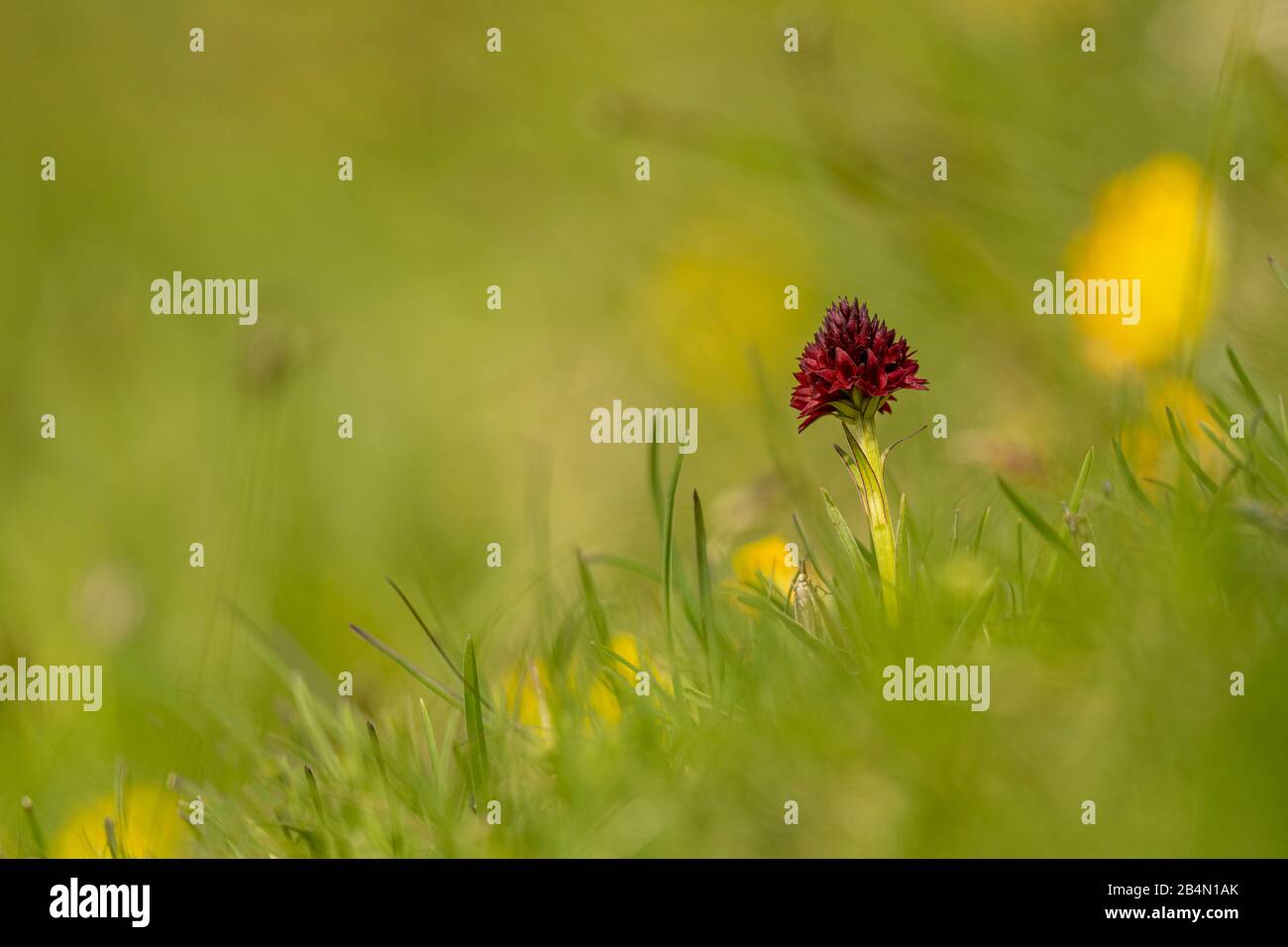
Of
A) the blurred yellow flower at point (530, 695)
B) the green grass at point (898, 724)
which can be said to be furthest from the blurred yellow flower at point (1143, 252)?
the blurred yellow flower at point (530, 695)

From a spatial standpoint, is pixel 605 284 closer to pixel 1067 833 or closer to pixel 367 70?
pixel 367 70

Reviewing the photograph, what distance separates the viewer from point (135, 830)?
2.67 meters

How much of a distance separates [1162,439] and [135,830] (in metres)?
2.02

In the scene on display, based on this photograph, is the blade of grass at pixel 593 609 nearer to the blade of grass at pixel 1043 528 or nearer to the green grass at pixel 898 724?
the green grass at pixel 898 724

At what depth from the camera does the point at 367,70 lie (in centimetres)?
946

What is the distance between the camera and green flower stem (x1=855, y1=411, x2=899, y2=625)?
75.0 inches

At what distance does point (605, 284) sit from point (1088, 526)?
4.81 metres

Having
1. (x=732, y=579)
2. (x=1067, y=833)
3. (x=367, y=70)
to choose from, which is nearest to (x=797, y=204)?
(x=732, y=579)

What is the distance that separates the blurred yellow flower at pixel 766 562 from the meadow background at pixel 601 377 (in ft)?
0.16

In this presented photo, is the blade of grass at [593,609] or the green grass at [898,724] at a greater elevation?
the blade of grass at [593,609]

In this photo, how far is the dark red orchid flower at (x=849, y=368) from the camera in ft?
6.32
